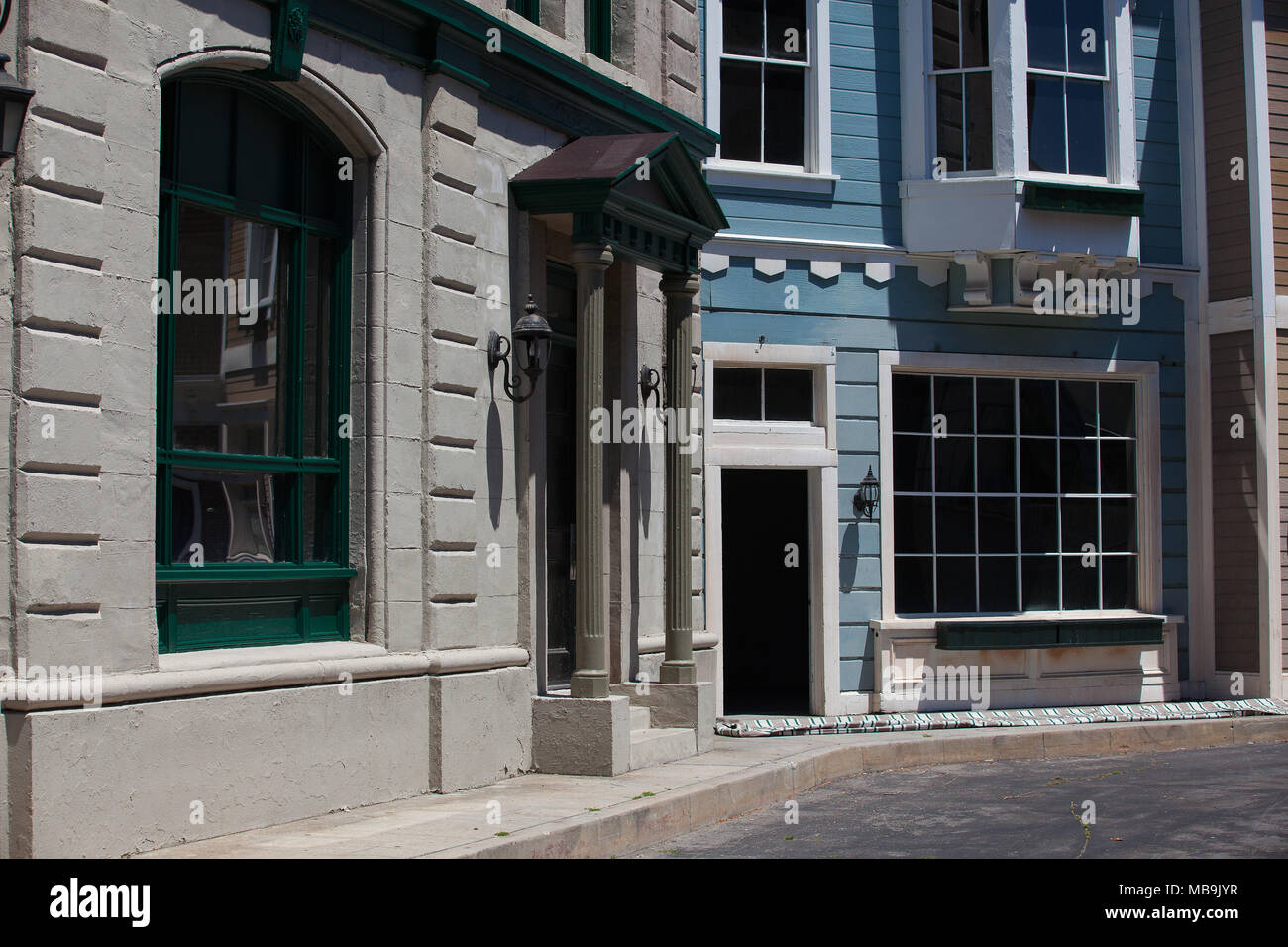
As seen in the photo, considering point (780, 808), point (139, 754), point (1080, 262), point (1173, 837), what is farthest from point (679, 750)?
point (1080, 262)

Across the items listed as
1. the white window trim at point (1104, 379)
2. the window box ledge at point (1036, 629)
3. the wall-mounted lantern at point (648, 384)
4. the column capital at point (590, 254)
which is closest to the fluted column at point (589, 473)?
the column capital at point (590, 254)

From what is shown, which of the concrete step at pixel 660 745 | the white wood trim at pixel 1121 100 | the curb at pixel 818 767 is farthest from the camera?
the white wood trim at pixel 1121 100

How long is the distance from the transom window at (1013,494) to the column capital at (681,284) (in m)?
3.54

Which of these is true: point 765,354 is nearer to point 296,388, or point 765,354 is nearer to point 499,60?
point 499,60

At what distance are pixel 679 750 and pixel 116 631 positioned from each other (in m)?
5.13

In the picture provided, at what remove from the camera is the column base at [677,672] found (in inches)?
469

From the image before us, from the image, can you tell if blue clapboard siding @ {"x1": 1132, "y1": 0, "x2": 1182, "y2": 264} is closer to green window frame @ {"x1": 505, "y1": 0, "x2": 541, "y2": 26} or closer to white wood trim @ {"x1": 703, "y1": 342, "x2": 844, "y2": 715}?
white wood trim @ {"x1": 703, "y1": 342, "x2": 844, "y2": 715}

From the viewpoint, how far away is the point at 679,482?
1220cm

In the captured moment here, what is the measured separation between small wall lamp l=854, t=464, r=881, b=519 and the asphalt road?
2706mm

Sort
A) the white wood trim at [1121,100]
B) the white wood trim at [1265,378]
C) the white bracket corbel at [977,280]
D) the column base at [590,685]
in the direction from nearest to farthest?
the column base at [590,685] → the white bracket corbel at [977,280] → the white wood trim at [1121,100] → the white wood trim at [1265,378]

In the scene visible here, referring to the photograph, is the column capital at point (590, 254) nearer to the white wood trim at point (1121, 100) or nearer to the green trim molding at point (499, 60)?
the green trim molding at point (499, 60)

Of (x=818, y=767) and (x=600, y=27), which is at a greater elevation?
(x=600, y=27)

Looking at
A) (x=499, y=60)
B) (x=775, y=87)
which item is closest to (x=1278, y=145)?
(x=775, y=87)

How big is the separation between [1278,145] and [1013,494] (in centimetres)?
455
